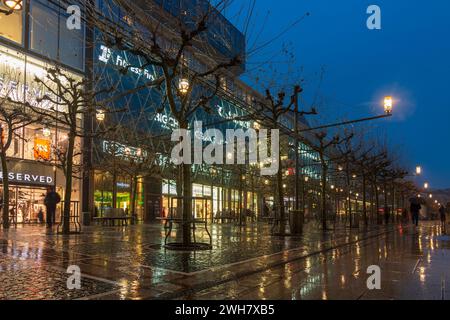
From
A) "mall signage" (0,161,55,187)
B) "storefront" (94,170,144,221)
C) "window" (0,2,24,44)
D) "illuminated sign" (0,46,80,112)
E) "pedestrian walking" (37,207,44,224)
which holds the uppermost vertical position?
"window" (0,2,24,44)

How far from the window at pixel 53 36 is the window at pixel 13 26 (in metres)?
0.74

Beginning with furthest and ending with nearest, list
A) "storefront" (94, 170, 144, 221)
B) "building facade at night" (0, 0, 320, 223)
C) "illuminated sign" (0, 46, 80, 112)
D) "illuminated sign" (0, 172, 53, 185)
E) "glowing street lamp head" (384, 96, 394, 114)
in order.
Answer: "storefront" (94, 170, 144, 221) < "illuminated sign" (0, 172, 53, 185) < "building facade at night" (0, 0, 320, 223) < "illuminated sign" (0, 46, 80, 112) < "glowing street lamp head" (384, 96, 394, 114)

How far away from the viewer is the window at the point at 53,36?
90.2ft

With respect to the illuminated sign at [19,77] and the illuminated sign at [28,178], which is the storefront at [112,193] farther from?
the illuminated sign at [19,77]

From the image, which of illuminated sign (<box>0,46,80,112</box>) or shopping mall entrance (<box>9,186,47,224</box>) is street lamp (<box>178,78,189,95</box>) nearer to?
illuminated sign (<box>0,46,80,112</box>)

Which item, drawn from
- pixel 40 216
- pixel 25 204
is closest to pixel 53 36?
pixel 25 204

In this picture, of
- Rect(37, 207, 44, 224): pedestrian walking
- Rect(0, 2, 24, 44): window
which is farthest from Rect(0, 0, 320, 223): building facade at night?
Rect(37, 207, 44, 224): pedestrian walking

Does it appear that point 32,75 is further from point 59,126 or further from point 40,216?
point 40,216

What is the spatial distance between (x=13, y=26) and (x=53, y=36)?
283 centimetres

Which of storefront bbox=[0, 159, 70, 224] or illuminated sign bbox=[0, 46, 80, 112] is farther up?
illuminated sign bbox=[0, 46, 80, 112]

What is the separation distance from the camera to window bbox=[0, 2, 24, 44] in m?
25.7

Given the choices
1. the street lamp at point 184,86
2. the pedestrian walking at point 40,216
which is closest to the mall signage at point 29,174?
the pedestrian walking at point 40,216

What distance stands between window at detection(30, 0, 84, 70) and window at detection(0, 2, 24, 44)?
739 mm
